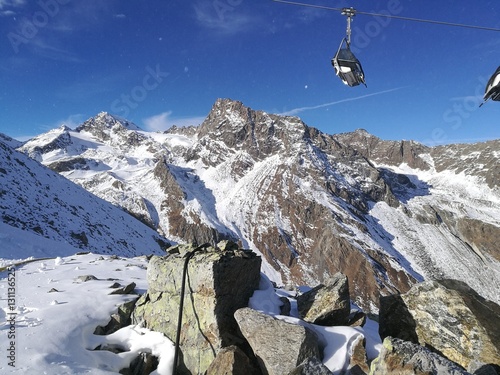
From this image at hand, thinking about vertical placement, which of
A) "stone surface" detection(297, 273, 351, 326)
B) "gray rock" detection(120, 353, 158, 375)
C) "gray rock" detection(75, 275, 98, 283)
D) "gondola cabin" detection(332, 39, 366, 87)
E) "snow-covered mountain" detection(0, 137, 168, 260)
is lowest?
"gray rock" detection(120, 353, 158, 375)

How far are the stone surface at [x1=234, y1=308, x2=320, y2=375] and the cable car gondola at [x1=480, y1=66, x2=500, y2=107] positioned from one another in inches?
320

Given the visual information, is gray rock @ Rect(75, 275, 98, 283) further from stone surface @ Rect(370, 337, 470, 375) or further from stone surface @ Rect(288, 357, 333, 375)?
stone surface @ Rect(370, 337, 470, 375)

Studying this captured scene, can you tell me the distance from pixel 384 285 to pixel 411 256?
122 ft

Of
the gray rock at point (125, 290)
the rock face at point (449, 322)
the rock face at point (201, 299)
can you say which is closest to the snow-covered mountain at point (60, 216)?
the gray rock at point (125, 290)

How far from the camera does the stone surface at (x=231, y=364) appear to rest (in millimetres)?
8141

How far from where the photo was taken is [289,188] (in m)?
188

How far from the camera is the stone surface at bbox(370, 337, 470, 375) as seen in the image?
645 centimetres

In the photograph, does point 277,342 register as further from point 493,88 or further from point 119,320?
point 493,88

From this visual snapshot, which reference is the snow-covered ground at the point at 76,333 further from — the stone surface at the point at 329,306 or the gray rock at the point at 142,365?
the stone surface at the point at 329,306

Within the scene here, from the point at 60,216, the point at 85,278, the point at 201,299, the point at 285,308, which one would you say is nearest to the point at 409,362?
the point at 285,308

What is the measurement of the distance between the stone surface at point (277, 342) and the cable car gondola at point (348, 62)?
777cm

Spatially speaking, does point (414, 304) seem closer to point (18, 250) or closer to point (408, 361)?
point (408, 361)

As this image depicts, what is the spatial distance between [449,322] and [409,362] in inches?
107

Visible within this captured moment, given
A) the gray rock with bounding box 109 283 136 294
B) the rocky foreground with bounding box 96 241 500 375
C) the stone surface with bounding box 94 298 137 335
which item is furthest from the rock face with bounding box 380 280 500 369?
the gray rock with bounding box 109 283 136 294
